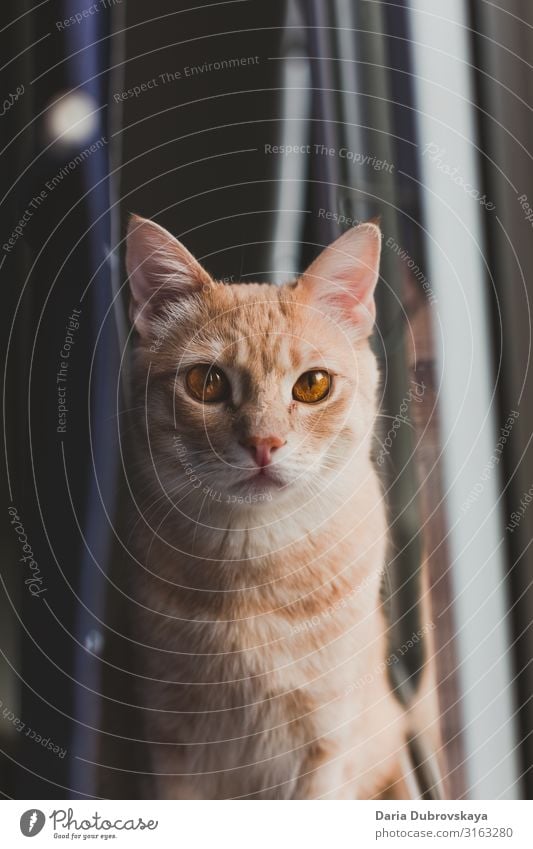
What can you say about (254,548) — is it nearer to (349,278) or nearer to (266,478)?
(266,478)

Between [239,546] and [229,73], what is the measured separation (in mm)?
379

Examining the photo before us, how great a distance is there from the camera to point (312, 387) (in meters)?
0.56

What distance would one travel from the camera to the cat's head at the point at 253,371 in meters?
0.55

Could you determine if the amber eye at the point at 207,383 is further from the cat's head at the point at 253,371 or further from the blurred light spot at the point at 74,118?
the blurred light spot at the point at 74,118

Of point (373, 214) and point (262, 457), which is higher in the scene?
point (373, 214)

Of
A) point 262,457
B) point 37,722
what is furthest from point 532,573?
point 37,722

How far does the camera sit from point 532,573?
0.61 meters

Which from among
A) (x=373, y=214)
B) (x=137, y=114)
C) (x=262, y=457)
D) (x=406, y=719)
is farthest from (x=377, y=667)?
(x=137, y=114)

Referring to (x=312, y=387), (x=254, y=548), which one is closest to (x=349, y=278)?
(x=312, y=387)

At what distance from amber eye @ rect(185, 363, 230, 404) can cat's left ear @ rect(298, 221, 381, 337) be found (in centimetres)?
9
